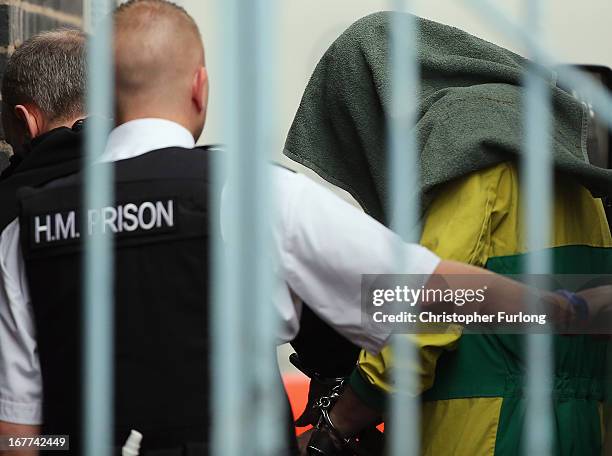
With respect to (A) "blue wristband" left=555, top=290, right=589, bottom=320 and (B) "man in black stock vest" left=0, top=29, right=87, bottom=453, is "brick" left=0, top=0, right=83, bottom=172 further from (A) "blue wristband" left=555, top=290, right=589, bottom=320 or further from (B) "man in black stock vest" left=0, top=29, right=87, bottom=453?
(A) "blue wristband" left=555, top=290, right=589, bottom=320

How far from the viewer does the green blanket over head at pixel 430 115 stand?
1798mm

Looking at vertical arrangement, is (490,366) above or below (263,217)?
below

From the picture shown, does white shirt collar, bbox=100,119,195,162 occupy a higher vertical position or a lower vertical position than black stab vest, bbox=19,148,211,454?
higher

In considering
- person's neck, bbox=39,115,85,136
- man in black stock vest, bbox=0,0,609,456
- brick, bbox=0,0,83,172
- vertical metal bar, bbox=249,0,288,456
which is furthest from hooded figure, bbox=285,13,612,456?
brick, bbox=0,0,83,172

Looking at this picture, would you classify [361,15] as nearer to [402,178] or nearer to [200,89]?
[200,89]

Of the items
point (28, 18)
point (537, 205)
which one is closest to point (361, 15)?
point (28, 18)

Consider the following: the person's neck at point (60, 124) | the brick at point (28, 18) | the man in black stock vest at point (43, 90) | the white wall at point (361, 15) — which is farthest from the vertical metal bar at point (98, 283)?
the white wall at point (361, 15)

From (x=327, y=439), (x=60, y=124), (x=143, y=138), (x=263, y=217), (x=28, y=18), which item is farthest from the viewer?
(x=28, y=18)

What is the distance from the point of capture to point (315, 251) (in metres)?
1.50

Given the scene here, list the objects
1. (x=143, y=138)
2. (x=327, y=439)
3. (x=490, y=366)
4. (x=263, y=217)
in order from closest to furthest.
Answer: (x=263, y=217) < (x=143, y=138) < (x=490, y=366) < (x=327, y=439)

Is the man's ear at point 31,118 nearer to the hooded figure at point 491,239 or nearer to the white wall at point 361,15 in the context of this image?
the hooded figure at point 491,239

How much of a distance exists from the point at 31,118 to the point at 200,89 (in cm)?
72

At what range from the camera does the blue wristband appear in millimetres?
1629

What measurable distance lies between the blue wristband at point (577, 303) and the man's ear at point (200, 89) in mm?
573
